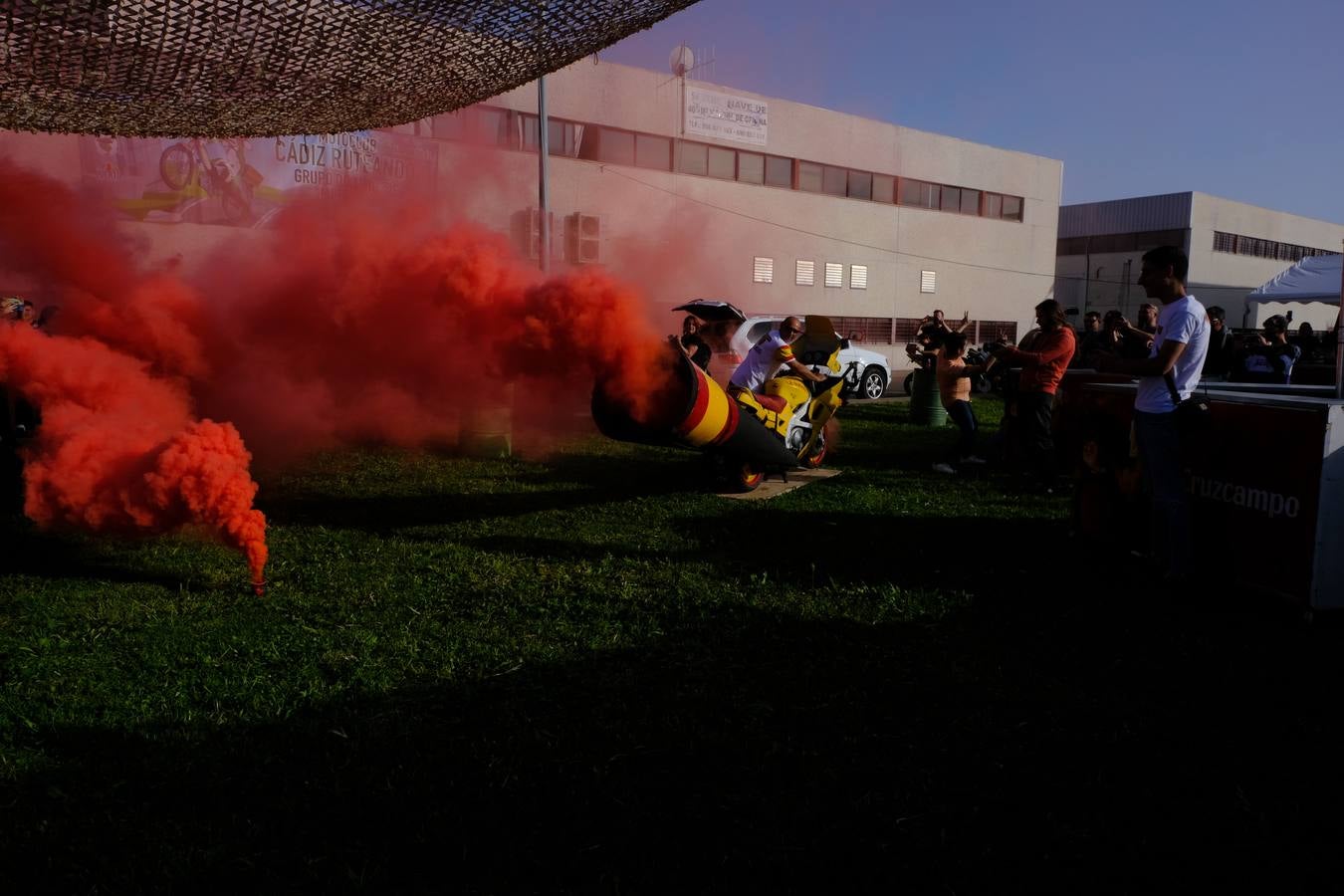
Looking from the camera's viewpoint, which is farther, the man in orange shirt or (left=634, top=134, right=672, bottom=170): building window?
(left=634, top=134, right=672, bottom=170): building window

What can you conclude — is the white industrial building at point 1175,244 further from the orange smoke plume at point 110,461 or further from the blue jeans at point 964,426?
the orange smoke plume at point 110,461

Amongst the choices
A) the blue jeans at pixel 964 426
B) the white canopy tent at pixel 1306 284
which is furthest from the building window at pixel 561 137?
the white canopy tent at pixel 1306 284

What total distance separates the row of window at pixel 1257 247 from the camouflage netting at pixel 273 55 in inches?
2094

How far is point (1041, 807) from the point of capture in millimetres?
3016

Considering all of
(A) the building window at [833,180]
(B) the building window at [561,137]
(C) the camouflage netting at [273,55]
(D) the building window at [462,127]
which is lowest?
(C) the camouflage netting at [273,55]

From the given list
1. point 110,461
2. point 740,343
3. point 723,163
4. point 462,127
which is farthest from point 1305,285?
point 110,461

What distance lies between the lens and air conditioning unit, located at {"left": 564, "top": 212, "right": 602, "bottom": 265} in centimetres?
2098

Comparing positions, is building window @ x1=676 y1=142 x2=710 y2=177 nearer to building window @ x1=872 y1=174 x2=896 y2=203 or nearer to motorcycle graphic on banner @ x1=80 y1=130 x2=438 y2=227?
building window @ x1=872 y1=174 x2=896 y2=203

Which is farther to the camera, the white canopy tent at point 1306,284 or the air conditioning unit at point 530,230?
the white canopy tent at point 1306,284

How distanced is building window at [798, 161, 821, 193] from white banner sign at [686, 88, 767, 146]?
6.43ft

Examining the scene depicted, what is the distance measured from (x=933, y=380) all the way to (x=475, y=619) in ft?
35.1

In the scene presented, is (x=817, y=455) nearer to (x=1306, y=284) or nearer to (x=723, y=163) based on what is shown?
(x=1306, y=284)

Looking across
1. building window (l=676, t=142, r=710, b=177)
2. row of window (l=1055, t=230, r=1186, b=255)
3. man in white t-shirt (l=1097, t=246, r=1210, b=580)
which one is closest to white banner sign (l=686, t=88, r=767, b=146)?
building window (l=676, t=142, r=710, b=177)

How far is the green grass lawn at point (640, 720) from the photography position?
2.74 metres
